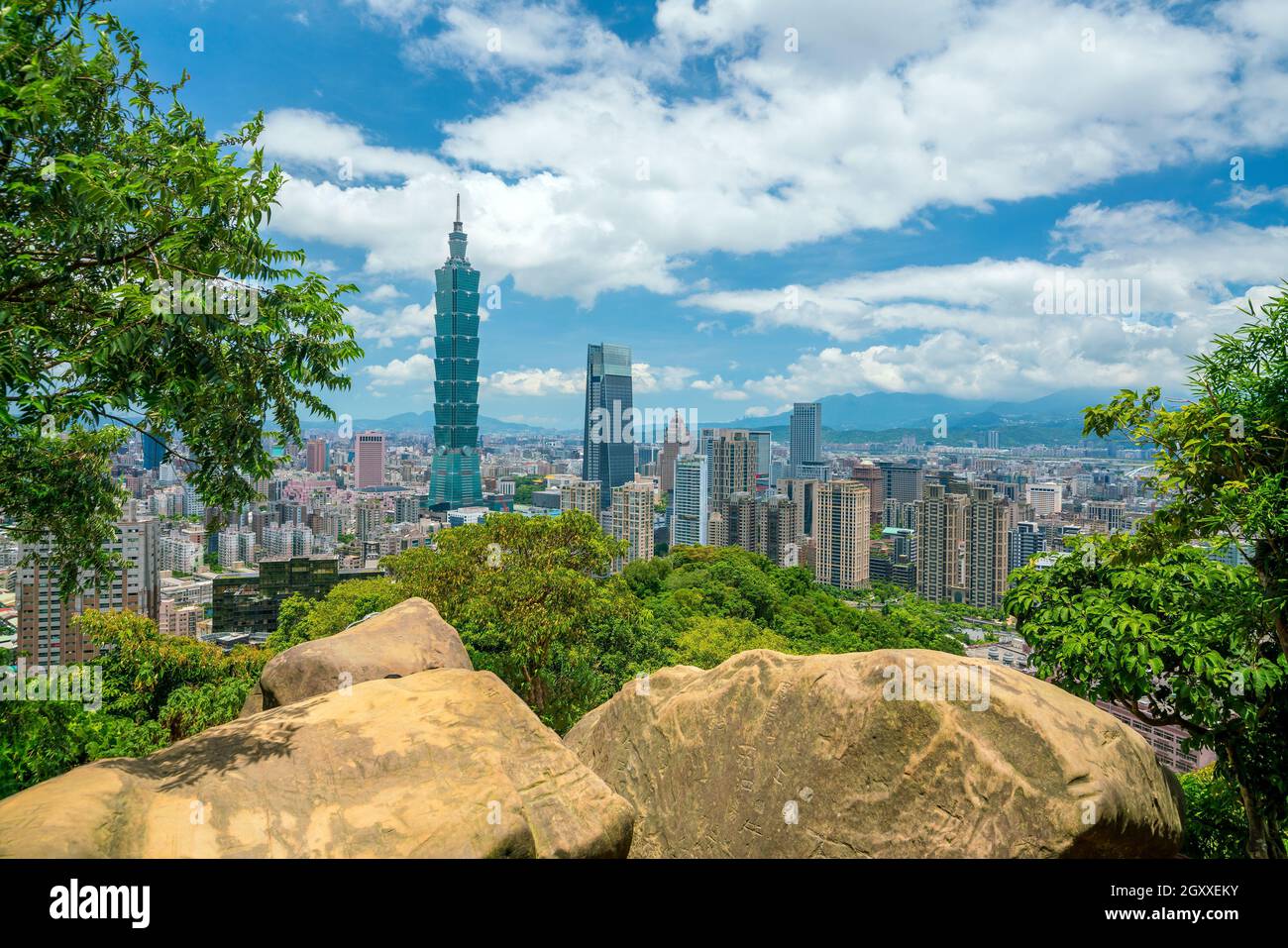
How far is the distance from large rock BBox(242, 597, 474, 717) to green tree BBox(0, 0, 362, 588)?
1846mm

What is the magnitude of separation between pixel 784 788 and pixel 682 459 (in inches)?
2539

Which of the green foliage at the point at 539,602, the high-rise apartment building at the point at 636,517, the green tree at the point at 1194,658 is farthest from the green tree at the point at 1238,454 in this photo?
the high-rise apartment building at the point at 636,517

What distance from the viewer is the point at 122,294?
3.44 meters

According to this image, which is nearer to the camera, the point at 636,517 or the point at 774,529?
the point at 636,517

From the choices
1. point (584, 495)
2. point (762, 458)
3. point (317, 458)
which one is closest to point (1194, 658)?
point (584, 495)

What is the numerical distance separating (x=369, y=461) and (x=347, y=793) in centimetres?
10853

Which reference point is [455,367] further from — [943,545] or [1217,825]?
[1217,825]

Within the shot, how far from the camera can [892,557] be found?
57.1 meters

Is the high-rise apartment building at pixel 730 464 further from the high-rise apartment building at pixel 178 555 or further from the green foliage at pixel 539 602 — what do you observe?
the green foliage at pixel 539 602
